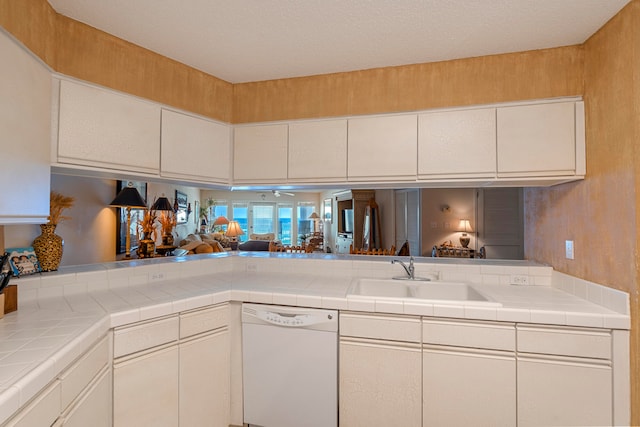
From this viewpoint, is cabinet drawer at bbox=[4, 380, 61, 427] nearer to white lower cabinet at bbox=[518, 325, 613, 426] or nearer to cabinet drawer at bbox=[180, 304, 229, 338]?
cabinet drawer at bbox=[180, 304, 229, 338]

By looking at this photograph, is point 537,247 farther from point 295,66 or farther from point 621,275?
point 295,66

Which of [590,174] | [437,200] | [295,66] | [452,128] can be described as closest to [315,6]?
[295,66]

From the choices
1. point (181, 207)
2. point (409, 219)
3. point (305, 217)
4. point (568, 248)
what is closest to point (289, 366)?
point (568, 248)

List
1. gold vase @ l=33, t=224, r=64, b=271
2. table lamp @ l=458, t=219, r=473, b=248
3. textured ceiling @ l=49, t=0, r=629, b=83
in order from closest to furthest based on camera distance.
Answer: textured ceiling @ l=49, t=0, r=629, b=83 < gold vase @ l=33, t=224, r=64, b=271 < table lamp @ l=458, t=219, r=473, b=248

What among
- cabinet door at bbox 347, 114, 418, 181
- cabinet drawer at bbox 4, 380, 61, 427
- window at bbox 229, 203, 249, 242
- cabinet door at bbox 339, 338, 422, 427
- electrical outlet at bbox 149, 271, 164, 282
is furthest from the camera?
window at bbox 229, 203, 249, 242

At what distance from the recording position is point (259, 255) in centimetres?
263

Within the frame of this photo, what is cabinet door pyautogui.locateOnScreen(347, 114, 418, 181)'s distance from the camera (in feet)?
6.59

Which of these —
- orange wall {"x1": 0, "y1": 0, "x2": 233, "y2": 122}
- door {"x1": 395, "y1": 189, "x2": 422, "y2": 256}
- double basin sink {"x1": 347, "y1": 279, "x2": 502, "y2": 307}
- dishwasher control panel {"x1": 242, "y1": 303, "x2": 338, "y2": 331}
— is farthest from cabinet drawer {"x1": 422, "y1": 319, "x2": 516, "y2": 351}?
door {"x1": 395, "y1": 189, "x2": 422, "y2": 256}

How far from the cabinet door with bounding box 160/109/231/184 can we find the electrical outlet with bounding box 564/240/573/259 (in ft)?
7.59

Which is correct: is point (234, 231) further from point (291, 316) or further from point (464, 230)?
point (291, 316)

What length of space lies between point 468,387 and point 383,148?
1467 mm

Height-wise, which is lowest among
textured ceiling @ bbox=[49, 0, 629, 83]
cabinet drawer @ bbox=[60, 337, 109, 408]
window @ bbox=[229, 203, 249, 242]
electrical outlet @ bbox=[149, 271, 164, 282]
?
cabinet drawer @ bbox=[60, 337, 109, 408]

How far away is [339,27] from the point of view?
5.48 ft

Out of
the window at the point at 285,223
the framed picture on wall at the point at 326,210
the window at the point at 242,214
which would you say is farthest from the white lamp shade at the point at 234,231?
the window at the point at 285,223
